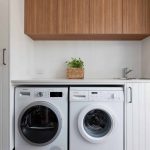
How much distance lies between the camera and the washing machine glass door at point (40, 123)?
7.17ft

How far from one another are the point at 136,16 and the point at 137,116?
1283 millimetres

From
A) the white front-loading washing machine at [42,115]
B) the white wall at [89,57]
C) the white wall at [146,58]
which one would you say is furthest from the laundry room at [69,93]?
the white wall at [89,57]

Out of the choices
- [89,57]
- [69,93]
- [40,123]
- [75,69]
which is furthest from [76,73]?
[40,123]

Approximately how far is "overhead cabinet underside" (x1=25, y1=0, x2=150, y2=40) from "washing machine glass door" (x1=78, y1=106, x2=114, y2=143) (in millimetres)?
1020

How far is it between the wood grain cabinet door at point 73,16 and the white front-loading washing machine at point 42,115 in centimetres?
82

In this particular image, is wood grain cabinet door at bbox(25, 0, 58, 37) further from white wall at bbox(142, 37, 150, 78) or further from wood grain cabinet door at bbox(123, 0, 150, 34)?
white wall at bbox(142, 37, 150, 78)

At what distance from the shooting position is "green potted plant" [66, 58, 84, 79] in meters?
2.72

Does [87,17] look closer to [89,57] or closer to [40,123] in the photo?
[89,57]

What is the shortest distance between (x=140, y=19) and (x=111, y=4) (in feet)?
1.40

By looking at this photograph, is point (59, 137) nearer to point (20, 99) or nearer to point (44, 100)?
point (44, 100)

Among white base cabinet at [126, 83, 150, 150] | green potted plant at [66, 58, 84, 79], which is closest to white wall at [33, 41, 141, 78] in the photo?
green potted plant at [66, 58, 84, 79]

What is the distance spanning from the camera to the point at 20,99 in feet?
→ 7.32

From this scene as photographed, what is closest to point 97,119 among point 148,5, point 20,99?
point 20,99

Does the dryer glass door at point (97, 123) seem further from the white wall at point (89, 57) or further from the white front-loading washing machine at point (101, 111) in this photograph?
the white wall at point (89, 57)
